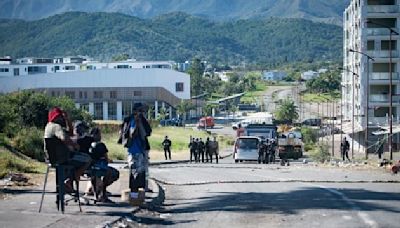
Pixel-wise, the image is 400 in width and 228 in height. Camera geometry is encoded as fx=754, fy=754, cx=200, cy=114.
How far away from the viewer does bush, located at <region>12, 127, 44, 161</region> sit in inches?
1196

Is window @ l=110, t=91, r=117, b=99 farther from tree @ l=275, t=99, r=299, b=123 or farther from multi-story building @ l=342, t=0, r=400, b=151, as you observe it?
multi-story building @ l=342, t=0, r=400, b=151

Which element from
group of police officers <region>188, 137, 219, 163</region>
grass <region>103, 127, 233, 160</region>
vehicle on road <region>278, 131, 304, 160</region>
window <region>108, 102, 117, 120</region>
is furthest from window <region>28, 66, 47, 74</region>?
group of police officers <region>188, 137, 219, 163</region>

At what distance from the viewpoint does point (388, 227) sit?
461 inches

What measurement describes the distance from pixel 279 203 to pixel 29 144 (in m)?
18.1

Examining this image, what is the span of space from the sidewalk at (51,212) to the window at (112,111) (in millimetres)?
95542

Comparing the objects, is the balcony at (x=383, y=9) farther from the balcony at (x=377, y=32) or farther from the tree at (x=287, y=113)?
the tree at (x=287, y=113)

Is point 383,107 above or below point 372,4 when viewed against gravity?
below

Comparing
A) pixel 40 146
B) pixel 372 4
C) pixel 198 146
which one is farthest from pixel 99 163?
pixel 372 4

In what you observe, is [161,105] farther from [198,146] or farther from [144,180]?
[144,180]

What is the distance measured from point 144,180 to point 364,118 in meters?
55.7

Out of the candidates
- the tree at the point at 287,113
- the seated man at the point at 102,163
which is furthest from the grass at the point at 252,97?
the seated man at the point at 102,163

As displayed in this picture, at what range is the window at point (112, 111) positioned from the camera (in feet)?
367

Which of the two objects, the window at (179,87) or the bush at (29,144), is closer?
the bush at (29,144)

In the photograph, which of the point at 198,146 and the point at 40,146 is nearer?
the point at 40,146
